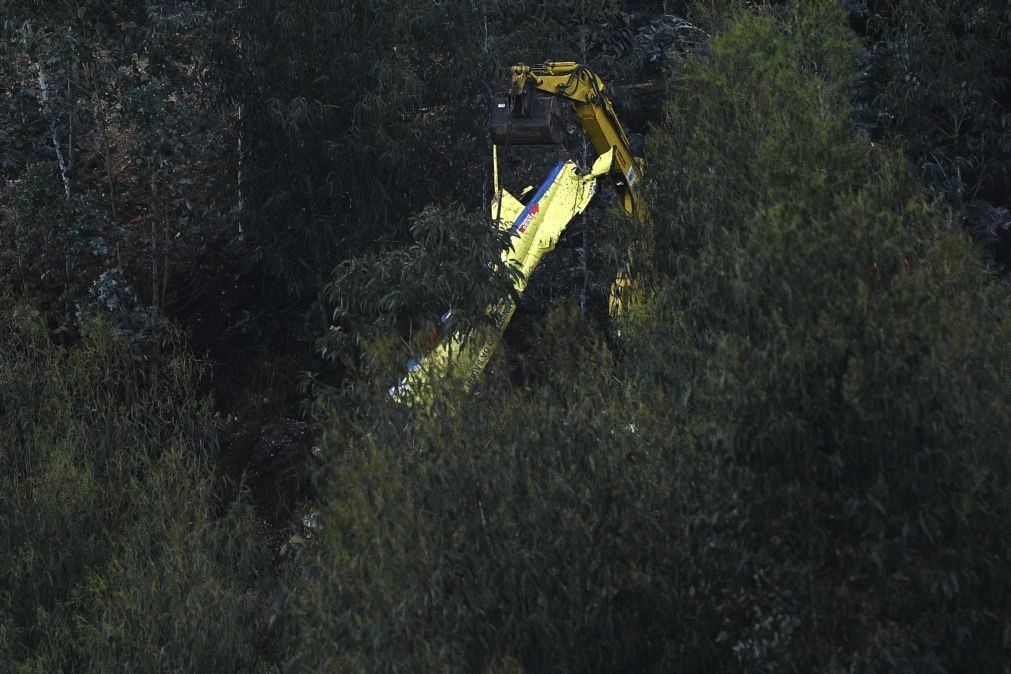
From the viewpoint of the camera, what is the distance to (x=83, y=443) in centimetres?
1293

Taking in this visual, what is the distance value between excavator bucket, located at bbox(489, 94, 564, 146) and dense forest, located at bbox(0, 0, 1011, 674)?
0.98 m

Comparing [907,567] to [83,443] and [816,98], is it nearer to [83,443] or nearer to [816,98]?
[816,98]

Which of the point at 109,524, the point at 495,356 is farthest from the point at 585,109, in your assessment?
the point at 109,524

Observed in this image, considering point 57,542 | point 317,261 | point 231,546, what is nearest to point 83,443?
point 57,542

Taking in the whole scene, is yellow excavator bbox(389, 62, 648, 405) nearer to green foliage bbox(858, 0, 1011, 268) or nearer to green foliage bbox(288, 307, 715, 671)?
green foliage bbox(288, 307, 715, 671)

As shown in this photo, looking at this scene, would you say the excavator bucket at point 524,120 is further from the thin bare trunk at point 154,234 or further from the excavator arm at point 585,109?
the thin bare trunk at point 154,234

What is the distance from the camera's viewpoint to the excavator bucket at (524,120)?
1191cm

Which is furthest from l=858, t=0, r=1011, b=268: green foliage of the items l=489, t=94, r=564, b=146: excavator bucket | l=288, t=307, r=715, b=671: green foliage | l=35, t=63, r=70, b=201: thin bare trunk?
l=288, t=307, r=715, b=671: green foliage

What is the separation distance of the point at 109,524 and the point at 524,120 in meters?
4.85

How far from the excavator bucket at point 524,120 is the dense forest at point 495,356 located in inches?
38.5

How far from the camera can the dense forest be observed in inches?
295

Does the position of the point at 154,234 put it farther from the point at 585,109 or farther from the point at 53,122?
the point at 585,109

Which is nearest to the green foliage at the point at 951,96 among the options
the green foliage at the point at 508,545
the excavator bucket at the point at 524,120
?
the excavator bucket at the point at 524,120

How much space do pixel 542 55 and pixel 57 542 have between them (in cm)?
799
